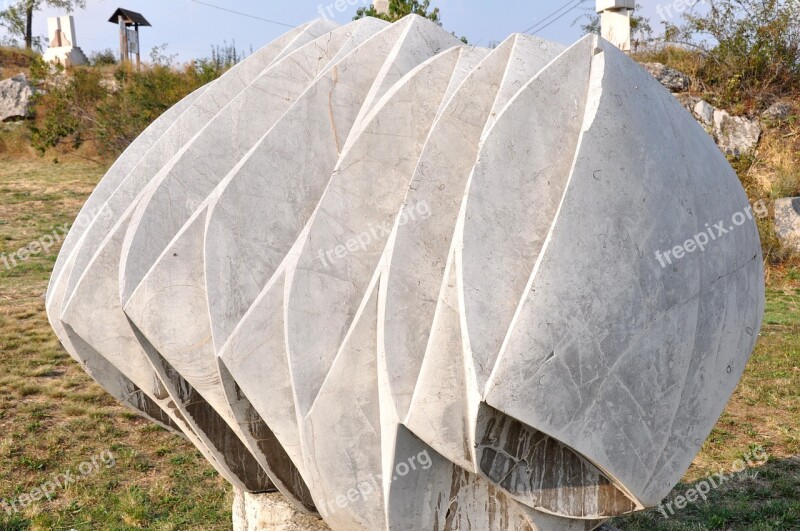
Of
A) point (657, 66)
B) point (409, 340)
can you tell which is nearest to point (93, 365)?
point (409, 340)

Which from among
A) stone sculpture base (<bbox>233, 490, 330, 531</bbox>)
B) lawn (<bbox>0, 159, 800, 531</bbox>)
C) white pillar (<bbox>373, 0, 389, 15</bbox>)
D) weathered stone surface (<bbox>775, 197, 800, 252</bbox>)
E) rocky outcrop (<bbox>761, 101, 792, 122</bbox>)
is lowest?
lawn (<bbox>0, 159, 800, 531</bbox>)

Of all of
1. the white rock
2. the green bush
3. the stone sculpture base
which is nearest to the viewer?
the stone sculpture base

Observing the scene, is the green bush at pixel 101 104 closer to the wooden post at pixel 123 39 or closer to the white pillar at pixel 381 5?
the wooden post at pixel 123 39

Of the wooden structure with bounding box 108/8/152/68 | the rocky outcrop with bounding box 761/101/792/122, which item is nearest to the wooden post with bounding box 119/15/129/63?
the wooden structure with bounding box 108/8/152/68

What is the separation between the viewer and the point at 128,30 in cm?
2267

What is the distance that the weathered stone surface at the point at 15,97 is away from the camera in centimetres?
1952

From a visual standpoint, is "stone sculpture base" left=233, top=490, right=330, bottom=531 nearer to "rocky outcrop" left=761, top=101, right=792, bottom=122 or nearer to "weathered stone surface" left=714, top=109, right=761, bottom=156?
"weathered stone surface" left=714, top=109, right=761, bottom=156

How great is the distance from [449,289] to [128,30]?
907 inches

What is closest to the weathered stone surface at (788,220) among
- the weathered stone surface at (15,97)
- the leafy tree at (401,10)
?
the leafy tree at (401,10)

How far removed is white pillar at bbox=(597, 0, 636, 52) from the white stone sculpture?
10296 mm

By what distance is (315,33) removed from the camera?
3.55 meters

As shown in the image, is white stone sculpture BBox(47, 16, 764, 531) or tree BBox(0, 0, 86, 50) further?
tree BBox(0, 0, 86, 50)

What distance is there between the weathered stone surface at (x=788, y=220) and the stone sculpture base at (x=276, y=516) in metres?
9.22

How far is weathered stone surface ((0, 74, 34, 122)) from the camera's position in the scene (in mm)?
19516
